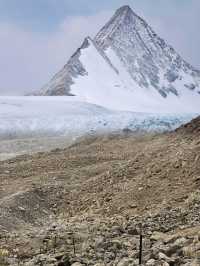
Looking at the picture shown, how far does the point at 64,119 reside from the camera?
116 m

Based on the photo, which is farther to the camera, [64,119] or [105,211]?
[64,119]

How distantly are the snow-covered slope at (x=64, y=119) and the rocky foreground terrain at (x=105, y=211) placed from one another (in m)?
61.3

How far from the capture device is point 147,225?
15.9 metres

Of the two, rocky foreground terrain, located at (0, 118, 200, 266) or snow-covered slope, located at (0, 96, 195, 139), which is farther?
snow-covered slope, located at (0, 96, 195, 139)

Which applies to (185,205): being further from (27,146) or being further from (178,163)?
(27,146)

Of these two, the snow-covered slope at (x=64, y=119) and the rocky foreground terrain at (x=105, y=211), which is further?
the snow-covered slope at (x=64, y=119)

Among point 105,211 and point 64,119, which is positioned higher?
point 64,119

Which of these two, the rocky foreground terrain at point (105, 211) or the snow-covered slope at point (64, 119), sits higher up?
the snow-covered slope at point (64, 119)

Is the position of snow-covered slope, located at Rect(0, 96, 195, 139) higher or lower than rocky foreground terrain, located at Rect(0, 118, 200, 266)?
higher

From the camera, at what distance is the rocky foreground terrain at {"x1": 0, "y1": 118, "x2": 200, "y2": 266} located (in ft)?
41.5

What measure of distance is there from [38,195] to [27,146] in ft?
197

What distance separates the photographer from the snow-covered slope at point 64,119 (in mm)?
99081

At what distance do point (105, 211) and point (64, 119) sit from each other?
9629 cm

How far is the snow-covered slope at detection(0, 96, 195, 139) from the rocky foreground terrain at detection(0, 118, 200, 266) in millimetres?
61290
